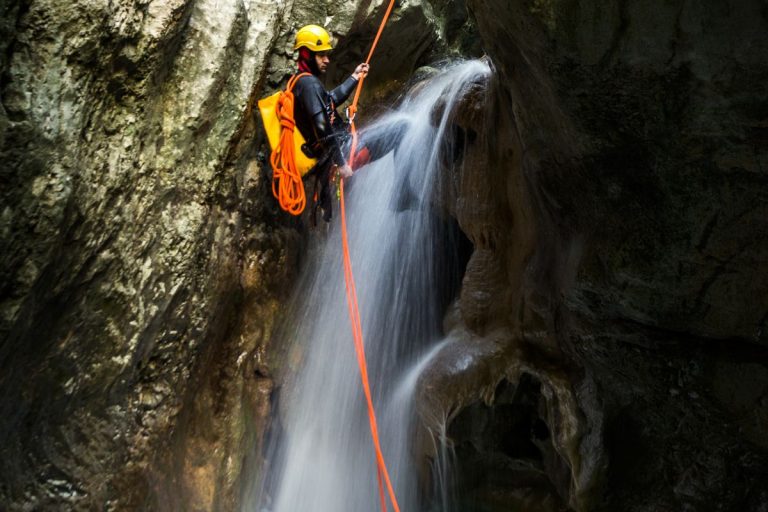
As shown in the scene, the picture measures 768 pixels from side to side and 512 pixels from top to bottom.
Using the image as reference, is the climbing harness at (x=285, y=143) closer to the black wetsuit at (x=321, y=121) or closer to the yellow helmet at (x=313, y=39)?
the black wetsuit at (x=321, y=121)

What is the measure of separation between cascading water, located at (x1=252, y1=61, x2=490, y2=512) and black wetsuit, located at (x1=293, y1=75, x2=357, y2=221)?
75 centimetres

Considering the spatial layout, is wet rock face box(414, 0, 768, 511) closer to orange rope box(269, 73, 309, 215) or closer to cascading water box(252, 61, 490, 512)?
cascading water box(252, 61, 490, 512)

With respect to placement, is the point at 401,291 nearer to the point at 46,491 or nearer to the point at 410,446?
the point at 410,446

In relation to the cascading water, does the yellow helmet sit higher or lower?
higher

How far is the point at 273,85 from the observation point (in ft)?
15.6

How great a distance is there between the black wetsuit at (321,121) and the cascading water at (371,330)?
Answer: 75 cm

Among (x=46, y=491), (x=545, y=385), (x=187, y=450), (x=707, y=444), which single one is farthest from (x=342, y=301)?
(x=707, y=444)

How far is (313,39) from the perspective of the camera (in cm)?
443

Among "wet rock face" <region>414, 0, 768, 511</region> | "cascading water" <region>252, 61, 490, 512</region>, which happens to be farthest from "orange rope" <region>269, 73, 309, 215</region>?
"wet rock face" <region>414, 0, 768, 511</region>

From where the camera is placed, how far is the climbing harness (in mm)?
4281

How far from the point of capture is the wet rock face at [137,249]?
2.72m

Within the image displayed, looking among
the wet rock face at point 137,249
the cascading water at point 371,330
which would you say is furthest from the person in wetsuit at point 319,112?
the cascading water at point 371,330

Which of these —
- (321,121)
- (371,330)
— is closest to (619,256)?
(321,121)

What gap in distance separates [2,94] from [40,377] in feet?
4.44
